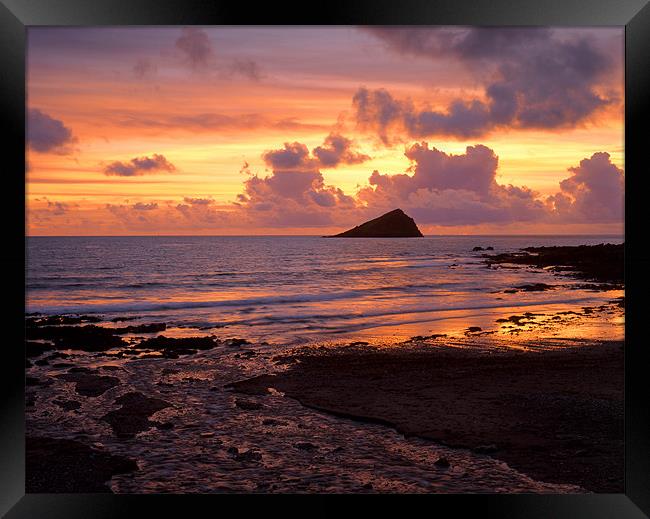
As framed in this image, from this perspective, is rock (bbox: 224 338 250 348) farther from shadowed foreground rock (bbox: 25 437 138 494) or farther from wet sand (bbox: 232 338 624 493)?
shadowed foreground rock (bbox: 25 437 138 494)

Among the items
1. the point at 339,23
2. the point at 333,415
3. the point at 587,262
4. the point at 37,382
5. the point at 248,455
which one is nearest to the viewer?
the point at 339,23

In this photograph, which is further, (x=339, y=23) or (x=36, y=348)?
(x=36, y=348)

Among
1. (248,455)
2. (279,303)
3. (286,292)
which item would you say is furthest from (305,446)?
(286,292)

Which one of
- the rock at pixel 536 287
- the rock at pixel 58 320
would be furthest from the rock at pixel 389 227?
the rock at pixel 58 320

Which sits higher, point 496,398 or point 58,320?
point 496,398

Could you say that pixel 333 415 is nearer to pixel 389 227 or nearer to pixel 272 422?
pixel 272 422

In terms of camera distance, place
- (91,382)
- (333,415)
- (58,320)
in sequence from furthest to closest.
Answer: (58,320)
(91,382)
(333,415)

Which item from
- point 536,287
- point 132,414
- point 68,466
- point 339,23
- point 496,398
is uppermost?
point 339,23

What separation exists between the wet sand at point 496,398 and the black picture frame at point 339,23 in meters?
1.74

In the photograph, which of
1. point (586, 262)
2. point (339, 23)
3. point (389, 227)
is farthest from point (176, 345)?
point (389, 227)

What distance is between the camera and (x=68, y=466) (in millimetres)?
6246

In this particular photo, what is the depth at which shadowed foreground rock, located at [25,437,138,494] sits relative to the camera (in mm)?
5742

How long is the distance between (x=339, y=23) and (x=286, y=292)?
23.9 meters
